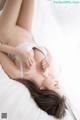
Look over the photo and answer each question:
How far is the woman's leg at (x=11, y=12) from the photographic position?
1.38 metres

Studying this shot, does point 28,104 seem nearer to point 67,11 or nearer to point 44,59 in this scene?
point 44,59

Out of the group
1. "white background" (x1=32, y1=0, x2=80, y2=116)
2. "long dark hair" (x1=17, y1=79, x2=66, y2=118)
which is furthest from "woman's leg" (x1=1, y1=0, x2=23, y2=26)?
"long dark hair" (x1=17, y1=79, x2=66, y2=118)

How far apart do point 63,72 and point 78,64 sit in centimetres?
13

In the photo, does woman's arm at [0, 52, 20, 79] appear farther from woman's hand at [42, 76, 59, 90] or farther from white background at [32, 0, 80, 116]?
white background at [32, 0, 80, 116]

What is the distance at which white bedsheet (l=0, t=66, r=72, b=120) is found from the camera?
40.4 inches

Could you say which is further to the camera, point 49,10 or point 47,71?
point 49,10

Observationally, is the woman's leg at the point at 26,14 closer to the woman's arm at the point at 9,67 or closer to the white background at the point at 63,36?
the white background at the point at 63,36

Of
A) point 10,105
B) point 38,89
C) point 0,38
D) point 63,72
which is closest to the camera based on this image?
point 10,105

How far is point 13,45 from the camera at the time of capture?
1330 millimetres

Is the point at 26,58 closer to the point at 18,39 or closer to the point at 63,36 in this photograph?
the point at 18,39

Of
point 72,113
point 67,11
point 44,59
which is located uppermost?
point 67,11

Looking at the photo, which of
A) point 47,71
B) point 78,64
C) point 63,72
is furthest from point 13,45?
point 78,64

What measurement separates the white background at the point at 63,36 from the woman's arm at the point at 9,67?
245 mm

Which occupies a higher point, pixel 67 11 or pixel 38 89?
pixel 67 11
